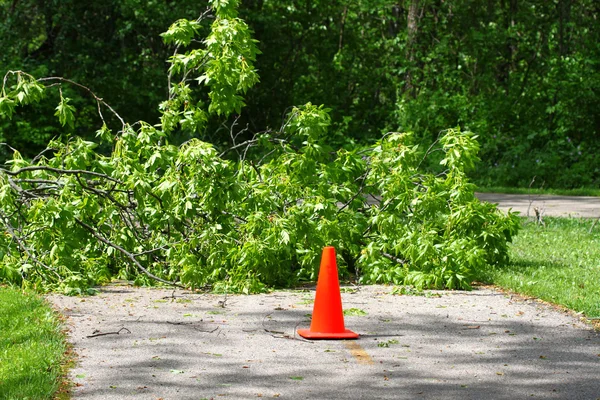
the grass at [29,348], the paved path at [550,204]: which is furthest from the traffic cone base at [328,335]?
the paved path at [550,204]

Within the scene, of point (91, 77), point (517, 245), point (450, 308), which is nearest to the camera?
point (450, 308)

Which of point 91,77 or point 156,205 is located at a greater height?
point 91,77

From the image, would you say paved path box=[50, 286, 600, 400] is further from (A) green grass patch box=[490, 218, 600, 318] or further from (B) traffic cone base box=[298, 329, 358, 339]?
(A) green grass patch box=[490, 218, 600, 318]

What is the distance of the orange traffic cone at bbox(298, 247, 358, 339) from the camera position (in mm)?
7160

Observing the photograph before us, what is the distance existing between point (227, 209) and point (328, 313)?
8.74ft

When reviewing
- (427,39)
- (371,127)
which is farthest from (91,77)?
(427,39)

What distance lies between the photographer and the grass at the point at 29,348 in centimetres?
553

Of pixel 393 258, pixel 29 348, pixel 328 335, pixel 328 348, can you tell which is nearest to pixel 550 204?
pixel 393 258

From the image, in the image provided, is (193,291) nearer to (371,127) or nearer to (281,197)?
(281,197)

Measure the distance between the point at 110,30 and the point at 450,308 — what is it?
787 inches

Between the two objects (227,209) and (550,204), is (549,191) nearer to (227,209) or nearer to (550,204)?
(550,204)

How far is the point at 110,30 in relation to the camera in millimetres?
26344

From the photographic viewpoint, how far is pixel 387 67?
91.0 ft

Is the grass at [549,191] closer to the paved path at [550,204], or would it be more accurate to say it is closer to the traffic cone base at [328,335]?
the paved path at [550,204]
